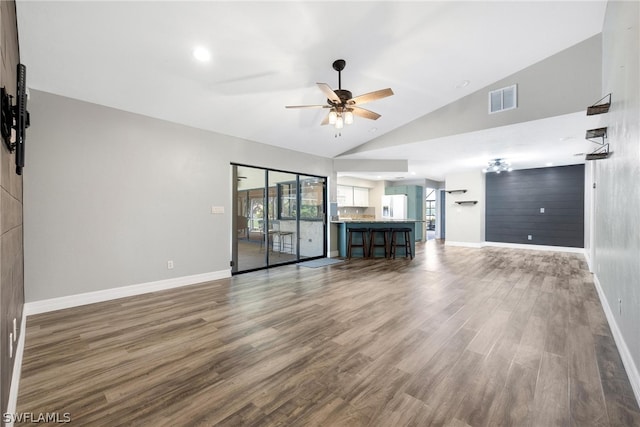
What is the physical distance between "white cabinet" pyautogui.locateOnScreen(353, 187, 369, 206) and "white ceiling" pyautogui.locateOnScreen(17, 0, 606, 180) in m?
6.13

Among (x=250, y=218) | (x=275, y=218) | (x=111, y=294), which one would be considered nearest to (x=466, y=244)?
(x=275, y=218)

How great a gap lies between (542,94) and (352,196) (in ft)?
23.2

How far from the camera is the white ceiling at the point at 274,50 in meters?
2.69

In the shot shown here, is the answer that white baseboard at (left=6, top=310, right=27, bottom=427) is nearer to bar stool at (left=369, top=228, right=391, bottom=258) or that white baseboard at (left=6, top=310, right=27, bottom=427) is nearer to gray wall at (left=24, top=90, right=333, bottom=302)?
gray wall at (left=24, top=90, right=333, bottom=302)

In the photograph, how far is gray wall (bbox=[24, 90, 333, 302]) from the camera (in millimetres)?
3324

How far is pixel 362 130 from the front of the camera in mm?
5848

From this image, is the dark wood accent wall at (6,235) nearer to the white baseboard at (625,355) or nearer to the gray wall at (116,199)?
the gray wall at (116,199)

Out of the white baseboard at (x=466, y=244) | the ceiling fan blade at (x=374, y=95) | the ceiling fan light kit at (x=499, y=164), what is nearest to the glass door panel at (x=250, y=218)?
the ceiling fan blade at (x=374, y=95)

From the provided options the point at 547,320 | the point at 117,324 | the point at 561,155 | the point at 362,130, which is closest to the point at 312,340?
the point at 117,324

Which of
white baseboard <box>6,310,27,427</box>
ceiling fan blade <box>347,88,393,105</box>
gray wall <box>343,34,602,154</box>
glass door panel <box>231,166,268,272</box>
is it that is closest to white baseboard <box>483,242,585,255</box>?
gray wall <box>343,34,602,154</box>

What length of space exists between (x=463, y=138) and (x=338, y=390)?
5.20 m

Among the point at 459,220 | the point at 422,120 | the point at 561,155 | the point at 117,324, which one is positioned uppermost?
Answer: the point at 422,120

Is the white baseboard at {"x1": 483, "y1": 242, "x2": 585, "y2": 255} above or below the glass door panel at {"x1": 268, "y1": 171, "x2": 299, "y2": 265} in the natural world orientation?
below

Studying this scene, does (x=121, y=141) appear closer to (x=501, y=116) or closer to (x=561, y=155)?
(x=501, y=116)
